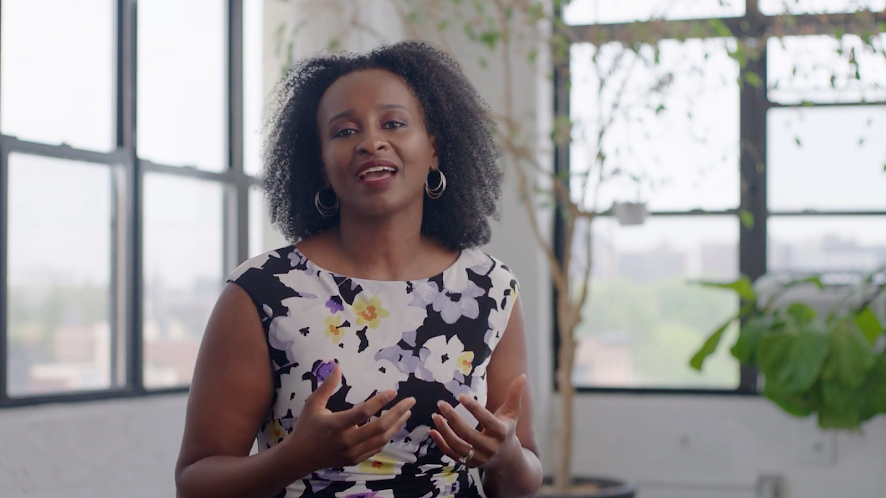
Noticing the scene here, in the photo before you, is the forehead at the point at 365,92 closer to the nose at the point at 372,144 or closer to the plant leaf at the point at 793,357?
the nose at the point at 372,144

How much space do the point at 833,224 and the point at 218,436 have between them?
3.35 meters

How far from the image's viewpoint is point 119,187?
2.96m

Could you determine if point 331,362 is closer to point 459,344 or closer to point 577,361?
point 459,344

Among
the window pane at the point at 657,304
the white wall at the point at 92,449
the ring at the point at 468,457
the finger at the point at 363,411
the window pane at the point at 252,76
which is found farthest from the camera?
the window pane at the point at 657,304

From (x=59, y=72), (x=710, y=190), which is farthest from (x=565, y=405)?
(x=59, y=72)

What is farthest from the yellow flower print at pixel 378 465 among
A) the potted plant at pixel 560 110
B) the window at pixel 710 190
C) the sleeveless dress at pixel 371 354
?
the window at pixel 710 190

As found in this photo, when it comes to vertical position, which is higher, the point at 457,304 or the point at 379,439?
the point at 457,304

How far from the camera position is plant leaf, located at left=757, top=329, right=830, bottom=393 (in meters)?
3.24

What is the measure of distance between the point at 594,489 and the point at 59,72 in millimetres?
2335

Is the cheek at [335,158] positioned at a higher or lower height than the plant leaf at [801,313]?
higher

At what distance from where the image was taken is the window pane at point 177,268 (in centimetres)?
318

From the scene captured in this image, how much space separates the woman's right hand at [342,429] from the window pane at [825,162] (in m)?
3.30

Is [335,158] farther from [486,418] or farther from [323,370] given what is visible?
[486,418]

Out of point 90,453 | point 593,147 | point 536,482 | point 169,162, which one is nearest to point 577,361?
point 593,147
